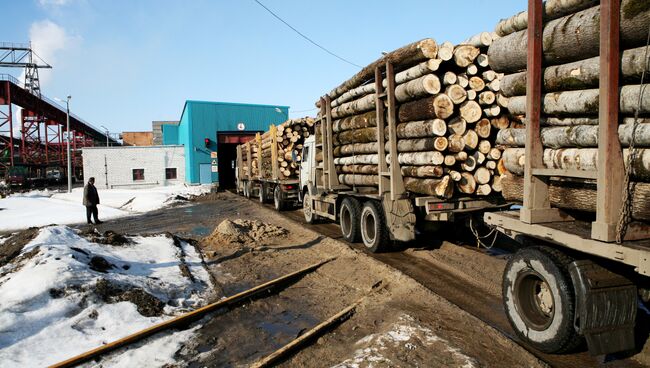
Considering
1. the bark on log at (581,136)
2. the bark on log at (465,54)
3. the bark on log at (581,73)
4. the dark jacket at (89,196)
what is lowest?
the dark jacket at (89,196)

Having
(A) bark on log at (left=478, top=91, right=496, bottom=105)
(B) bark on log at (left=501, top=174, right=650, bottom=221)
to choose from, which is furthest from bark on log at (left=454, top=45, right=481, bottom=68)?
(B) bark on log at (left=501, top=174, right=650, bottom=221)

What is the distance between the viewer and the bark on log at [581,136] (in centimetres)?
314

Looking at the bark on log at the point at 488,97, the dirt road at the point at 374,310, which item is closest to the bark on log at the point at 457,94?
the bark on log at the point at 488,97

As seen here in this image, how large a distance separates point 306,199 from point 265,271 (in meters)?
5.55

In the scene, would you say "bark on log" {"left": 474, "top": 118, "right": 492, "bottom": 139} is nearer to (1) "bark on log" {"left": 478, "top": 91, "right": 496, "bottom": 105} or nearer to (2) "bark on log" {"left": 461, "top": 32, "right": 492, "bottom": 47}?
(1) "bark on log" {"left": 478, "top": 91, "right": 496, "bottom": 105}

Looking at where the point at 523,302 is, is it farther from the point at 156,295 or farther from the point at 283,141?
the point at 283,141

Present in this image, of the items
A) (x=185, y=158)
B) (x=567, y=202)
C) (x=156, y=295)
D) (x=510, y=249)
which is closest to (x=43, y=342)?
(x=156, y=295)

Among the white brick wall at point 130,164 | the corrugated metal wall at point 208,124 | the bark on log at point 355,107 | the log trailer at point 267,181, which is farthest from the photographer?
the white brick wall at point 130,164

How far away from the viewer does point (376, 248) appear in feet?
27.0

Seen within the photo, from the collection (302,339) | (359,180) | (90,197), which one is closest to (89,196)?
(90,197)

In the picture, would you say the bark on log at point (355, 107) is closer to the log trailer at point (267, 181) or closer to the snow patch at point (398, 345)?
the snow patch at point (398, 345)

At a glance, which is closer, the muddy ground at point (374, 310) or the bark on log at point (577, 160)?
the bark on log at point (577, 160)

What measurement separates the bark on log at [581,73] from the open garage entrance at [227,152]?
111 feet

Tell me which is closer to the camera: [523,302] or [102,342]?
[523,302]
